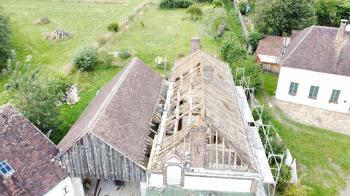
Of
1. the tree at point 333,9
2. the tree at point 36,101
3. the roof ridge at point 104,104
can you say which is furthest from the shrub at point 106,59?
the tree at point 333,9

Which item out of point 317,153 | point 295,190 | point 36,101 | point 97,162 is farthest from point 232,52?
point 97,162

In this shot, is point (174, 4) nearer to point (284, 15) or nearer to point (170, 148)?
point (284, 15)

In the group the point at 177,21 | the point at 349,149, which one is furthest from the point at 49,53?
the point at 349,149

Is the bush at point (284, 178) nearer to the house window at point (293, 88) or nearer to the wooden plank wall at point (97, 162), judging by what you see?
the wooden plank wall at point (97, 162)

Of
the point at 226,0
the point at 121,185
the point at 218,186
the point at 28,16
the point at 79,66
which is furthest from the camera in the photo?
the point at 226,0

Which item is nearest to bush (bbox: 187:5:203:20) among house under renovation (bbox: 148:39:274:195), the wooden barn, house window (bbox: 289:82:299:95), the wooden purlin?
house window (bbox: 289:82:299:95)

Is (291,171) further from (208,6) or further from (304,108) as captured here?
(208,6)

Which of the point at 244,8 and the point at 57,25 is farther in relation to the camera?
the point at 244,8
